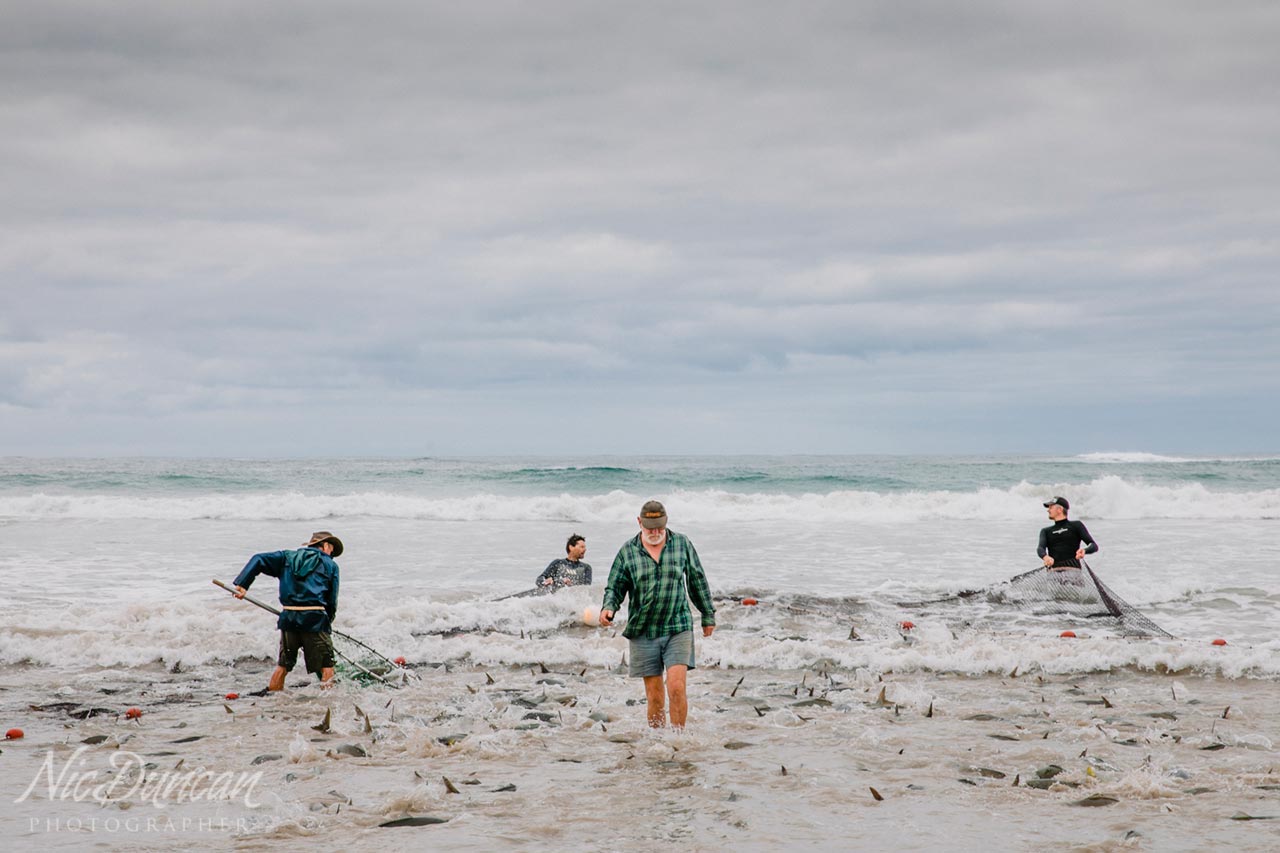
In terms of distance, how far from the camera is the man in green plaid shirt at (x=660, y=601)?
8414 millimetres

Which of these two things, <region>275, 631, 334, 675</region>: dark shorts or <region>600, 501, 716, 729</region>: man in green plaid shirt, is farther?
<region>275, 631, 334, 675</region>: dark shorts

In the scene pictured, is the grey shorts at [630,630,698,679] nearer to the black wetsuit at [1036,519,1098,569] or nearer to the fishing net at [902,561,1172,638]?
the fishing net at [902,561,1172,638]

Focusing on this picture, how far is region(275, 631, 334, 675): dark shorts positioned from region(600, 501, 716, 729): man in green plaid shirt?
4.28m

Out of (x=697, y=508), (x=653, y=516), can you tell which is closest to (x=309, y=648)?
(x=653, y=516)

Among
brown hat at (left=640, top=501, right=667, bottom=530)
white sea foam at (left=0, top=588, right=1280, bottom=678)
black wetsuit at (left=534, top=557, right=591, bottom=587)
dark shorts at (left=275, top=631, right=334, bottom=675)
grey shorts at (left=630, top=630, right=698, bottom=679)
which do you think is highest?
brown hat at (left=640, top=501, right=667, bottom=530)

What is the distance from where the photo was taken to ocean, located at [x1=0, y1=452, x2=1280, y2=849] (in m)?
6.46

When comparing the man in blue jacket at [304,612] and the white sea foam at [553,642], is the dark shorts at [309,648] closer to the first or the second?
the man in blue jacket at [304,612]

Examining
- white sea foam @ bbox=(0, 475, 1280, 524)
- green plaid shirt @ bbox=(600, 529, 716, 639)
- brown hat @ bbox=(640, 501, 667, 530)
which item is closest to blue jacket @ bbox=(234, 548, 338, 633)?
green plaid shirt @ bbox=(600, 529, 716, 639)

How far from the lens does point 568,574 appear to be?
52.5 feet

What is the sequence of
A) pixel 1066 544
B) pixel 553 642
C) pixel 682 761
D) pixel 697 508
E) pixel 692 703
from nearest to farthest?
pixel 682 761 < pixel 692 703 < pixel 553 642 < pixel 1066 544 < pixel 697 508

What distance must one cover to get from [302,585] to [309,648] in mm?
732

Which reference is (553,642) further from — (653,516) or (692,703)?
(653,516)

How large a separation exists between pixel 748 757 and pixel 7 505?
138 feet

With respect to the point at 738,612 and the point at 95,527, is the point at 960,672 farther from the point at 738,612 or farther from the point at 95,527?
the point at 95,527
